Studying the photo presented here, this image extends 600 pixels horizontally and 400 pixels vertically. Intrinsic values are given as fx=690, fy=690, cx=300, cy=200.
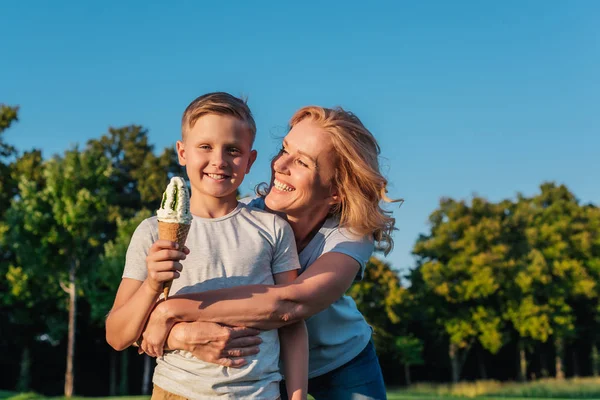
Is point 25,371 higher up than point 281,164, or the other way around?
point 281,164

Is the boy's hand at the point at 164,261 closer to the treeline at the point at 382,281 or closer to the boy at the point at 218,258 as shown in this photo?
the boy at the point at 218,258

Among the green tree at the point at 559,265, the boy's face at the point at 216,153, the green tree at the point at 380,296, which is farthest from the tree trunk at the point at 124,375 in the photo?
the boy's face at the point at 216,153

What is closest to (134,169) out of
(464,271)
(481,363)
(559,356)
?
(464,271)

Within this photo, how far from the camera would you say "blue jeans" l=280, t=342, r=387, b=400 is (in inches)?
181

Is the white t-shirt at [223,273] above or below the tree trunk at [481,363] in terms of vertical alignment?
above

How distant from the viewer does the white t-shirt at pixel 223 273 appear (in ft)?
11.2

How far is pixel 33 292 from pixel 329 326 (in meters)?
30.3

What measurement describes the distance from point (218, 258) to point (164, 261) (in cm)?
46

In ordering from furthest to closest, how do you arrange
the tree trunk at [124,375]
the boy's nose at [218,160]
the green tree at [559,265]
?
the green tree at [559,265] → the tree trunk at [124,375] → the boy's nose at [218,160]

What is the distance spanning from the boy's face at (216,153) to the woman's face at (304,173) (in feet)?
2.20

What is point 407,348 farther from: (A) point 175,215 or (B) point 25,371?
(A) point 175,215

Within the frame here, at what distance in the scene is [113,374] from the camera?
3744 centimetres

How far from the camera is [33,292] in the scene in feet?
105

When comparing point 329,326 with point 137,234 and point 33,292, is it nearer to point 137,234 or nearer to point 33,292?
point 137,234
